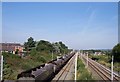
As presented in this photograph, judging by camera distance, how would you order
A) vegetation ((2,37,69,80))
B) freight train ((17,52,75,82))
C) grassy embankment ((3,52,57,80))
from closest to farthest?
freight train ((17,52,75,82)) → grassy embankment ((3,52,57,80)) → vegetation ((2,37,69,80))

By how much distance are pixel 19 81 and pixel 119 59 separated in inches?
1461

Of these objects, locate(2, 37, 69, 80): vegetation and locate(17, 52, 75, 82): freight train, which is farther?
locate(2, 37, 69, 80): vegetation

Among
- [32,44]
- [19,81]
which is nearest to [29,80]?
[19,81]

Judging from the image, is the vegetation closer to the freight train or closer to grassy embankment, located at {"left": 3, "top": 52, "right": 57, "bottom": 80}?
grassy embankment, located at {"left": 3, "top": 52, "right": 57, "bottom": 80}

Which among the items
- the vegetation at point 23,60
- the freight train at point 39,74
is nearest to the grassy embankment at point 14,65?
the vegetation at point 23,60

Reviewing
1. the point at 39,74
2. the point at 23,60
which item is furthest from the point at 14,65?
the point at 39,74

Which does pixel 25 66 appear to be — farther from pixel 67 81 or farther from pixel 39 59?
pixel 39 59

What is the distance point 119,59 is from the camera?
47375 mm

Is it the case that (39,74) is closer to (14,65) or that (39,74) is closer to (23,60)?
(14,65)

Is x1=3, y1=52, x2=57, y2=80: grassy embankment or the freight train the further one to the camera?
x1=3, y1=52, x2=57, y2=80: grassy embankment

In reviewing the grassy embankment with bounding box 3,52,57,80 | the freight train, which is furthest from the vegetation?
the freight train

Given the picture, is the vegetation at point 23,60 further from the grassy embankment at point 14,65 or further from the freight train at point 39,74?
the freight train at point 39,74

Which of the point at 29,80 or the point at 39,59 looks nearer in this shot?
the point at 29,80

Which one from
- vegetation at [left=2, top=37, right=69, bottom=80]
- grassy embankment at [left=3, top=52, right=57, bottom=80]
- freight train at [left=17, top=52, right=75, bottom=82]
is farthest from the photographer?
vegetation at [left=2, top=37, right=69, bottom=80]
